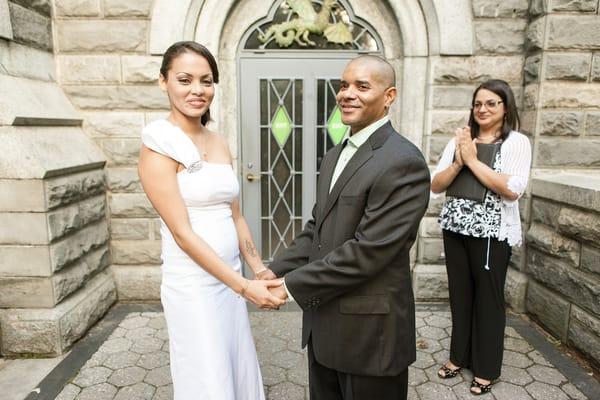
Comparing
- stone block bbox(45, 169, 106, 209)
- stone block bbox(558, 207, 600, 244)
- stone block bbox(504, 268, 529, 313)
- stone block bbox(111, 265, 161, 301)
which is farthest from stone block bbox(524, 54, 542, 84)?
stone block bbox(45, 169, 106, 209)

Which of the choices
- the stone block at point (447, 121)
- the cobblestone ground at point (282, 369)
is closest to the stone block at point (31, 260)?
the cobblestone ground at point (282, 369)

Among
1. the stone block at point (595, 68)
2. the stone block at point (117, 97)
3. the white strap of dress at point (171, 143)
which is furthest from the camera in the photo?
the stone block at point (117, 97)

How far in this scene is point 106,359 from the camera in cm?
340

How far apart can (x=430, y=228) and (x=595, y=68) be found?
83.1 inches

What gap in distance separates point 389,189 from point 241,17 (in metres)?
3.39

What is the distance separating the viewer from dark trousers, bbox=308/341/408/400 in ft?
6.32

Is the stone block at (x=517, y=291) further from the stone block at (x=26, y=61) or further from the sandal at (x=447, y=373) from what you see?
the stone block at (x=26, y=61)

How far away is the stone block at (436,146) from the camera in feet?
14.1

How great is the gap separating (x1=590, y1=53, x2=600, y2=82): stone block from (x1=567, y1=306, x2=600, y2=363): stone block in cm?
214

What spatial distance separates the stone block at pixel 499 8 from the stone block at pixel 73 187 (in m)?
3.99

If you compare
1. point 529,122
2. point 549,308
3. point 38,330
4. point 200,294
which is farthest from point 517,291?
point 38,330

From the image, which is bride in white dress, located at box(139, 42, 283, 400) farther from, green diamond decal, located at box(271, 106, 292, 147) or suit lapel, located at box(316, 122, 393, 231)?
green diamond decal, located at box(271, 106, 292, 147)

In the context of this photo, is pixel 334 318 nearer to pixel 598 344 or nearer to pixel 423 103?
pixel 598 344

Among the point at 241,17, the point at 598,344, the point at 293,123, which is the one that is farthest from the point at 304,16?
the point at 598,344
